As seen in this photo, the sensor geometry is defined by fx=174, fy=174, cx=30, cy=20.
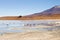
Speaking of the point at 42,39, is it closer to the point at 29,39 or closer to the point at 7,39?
the point at 29,39

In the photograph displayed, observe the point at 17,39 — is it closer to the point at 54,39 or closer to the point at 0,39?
the point at 0,39

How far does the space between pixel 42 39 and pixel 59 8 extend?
6754 inches

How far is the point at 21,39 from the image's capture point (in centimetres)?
1253

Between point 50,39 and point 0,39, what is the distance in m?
3.59

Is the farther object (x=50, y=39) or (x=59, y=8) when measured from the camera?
(x=59, y=8)

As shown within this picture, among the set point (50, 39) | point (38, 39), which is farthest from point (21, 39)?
point (50, 39)

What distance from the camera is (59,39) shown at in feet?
40.6

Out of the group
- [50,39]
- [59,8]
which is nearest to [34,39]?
[50,39]

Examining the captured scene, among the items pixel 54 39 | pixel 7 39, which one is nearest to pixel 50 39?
pixel 54 39

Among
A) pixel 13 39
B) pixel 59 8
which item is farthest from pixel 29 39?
pixel 59 8

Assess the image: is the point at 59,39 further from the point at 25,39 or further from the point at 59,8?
the point at 59,8

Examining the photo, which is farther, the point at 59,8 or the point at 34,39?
the point at 59,8

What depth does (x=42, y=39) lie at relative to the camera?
12.5m

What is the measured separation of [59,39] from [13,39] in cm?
330
